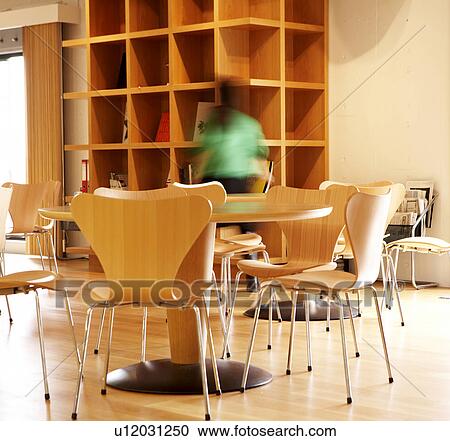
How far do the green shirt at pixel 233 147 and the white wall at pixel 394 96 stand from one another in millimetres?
731

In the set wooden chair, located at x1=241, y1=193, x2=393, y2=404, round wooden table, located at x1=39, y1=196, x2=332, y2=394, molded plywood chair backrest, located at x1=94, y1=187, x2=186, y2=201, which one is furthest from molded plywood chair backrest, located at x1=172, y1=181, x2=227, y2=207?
wooden chair, located at x1=241, y1=193, x2=393, y2=404

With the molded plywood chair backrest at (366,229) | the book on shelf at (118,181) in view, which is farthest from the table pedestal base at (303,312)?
the book on shelf at (118,181)

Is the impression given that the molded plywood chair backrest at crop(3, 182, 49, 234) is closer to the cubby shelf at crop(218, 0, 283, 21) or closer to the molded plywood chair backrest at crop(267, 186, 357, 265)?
the cubby shelf at crop(218, 0, 283, 21)

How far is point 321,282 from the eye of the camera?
3701 mm

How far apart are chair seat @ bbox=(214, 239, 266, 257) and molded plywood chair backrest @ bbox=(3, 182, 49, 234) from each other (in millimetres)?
2143

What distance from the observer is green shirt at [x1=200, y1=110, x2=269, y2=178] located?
22.3ft

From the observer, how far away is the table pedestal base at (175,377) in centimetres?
378

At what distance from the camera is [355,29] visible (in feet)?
24.2

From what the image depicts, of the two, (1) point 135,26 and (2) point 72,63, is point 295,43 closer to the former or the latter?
(1) point 135,26

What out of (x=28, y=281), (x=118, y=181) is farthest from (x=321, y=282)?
(x=118, y=181)

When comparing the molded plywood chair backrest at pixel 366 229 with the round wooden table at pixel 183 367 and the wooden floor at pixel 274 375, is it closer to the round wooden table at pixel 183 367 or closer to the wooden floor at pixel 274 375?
the round wooden table at pixel 183 367

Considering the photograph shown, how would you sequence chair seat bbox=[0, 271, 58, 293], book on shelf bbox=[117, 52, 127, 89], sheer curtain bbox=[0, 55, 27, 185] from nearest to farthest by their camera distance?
chair seat bbox=[0, 271, 58, 293] < book on shelf bbox=[117, 52, 127, 89] < sheer curtain bbox=[0, 55, 27, 185]

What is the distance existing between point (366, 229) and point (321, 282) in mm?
272

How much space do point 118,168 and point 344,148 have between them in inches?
83.5
